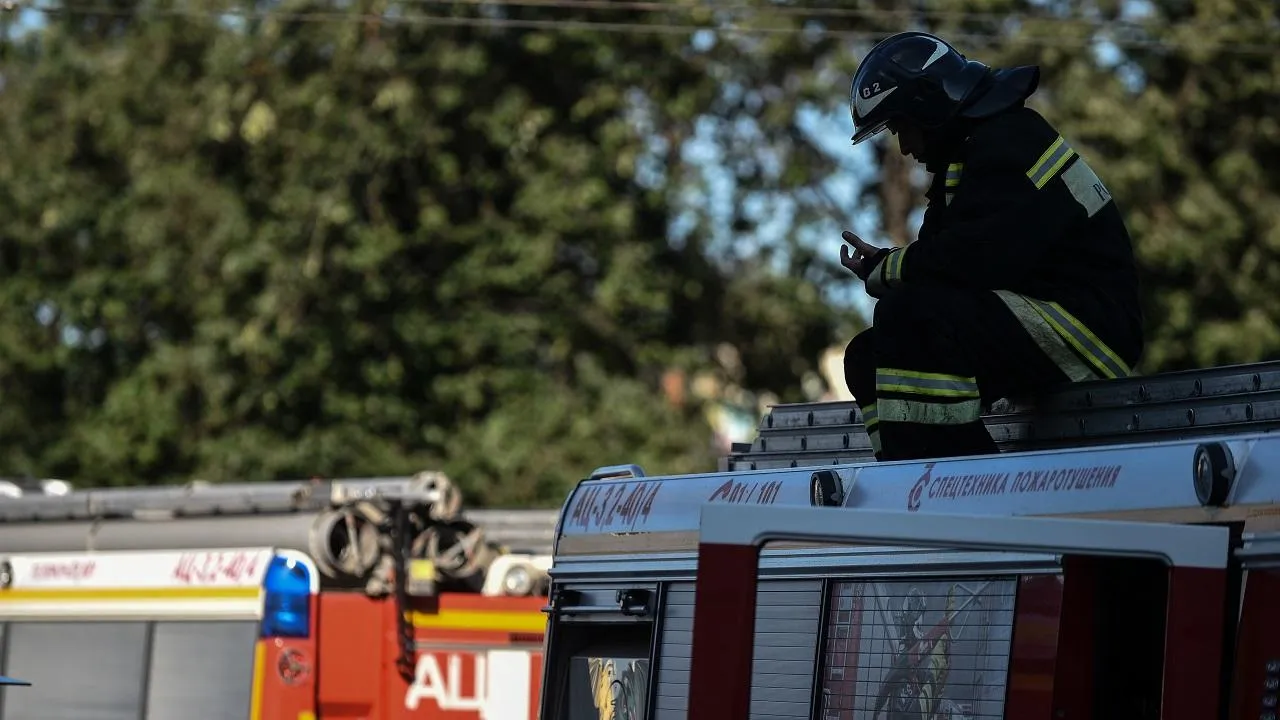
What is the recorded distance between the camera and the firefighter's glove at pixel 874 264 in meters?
4.55

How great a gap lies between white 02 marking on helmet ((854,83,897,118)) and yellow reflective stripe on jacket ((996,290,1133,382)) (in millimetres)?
530

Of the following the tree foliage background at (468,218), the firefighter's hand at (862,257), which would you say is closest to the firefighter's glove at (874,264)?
the firefighter's hand at (862,257)

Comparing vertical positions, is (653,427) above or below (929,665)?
above

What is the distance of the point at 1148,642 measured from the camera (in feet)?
11.3

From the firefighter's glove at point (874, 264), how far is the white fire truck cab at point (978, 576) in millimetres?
400

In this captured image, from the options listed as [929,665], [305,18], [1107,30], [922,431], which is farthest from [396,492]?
[1107,30]

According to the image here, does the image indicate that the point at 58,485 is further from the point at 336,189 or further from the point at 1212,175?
the point at 1212,175

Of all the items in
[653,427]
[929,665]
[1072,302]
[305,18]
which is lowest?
[929,665]

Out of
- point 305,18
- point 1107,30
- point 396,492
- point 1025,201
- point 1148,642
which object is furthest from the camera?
point 1107,30

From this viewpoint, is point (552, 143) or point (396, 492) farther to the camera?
point (552, 143)

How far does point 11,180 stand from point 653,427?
21.3ft

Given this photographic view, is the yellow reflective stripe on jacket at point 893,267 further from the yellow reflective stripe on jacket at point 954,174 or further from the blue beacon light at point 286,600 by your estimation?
the blue beacon light at point 286,600

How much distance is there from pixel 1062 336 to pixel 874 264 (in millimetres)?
550

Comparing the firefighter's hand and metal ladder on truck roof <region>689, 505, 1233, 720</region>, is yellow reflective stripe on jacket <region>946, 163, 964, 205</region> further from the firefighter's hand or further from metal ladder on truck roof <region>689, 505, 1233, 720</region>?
metal ladder on truck roof <region>689, 505, 1233, 720</region>
